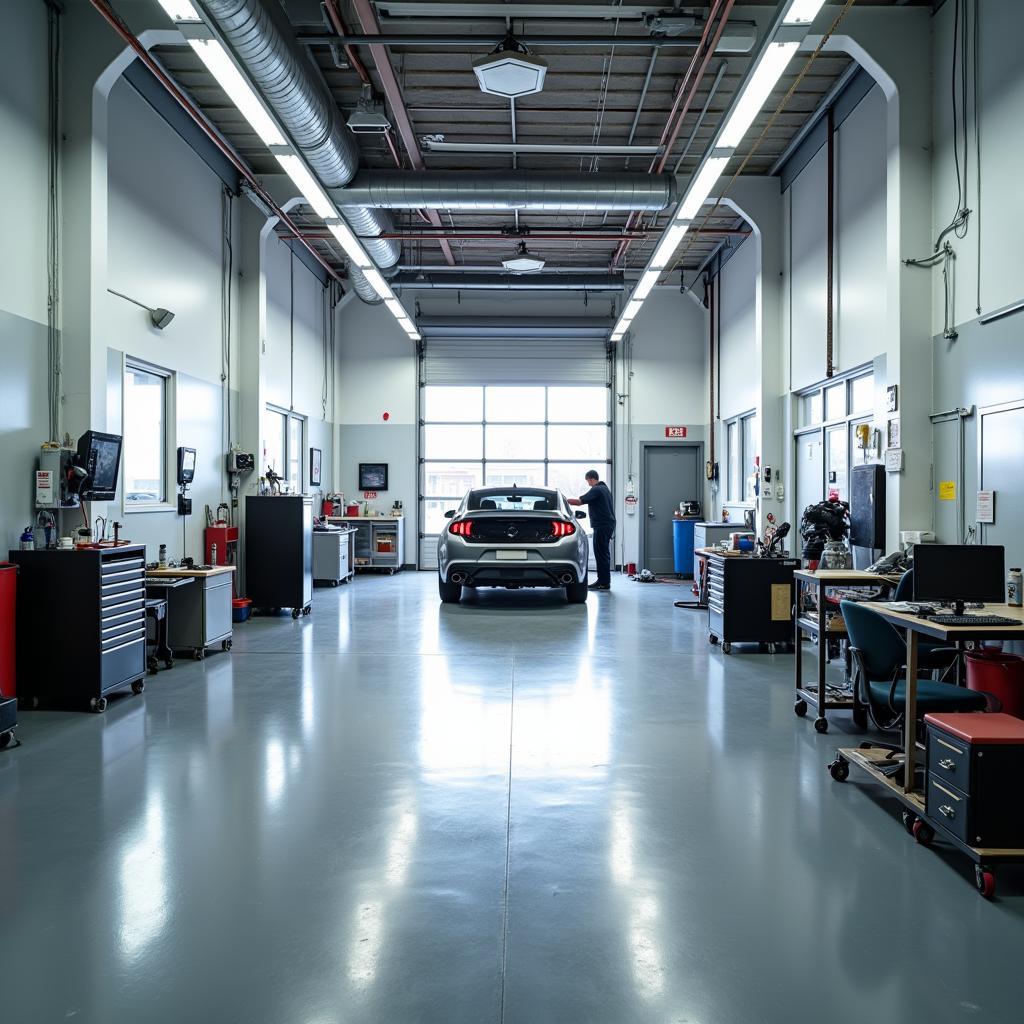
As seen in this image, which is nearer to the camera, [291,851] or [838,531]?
[291,851]

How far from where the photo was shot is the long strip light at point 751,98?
4.25m

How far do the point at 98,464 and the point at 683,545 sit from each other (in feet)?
30.3

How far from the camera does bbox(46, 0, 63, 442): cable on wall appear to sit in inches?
208

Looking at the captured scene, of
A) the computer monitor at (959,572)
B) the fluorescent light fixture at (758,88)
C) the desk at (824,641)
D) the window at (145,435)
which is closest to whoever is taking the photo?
the computer monitor at (959,572)

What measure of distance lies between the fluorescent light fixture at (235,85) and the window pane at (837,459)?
566cm

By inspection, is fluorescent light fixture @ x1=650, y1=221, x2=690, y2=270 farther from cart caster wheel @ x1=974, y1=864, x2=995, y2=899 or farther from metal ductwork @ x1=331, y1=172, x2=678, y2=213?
cart caster wheel @ x1=974, y1=864, x2=995, y2=899

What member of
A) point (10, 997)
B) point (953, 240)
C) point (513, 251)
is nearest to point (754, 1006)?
point (10, 997)

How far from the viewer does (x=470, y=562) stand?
26.3ft

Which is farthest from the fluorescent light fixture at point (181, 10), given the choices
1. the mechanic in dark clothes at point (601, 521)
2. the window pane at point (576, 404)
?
the window pane at point (576, 404)

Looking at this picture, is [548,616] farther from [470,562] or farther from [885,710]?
[885,710]

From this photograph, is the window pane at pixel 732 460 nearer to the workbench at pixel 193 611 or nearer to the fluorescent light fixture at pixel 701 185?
the fluorescent light fixture at pixel 701 185

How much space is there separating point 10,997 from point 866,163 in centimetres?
776

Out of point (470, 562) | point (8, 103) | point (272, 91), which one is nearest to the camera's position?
point (8, 103)

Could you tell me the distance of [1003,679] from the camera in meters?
3.53
